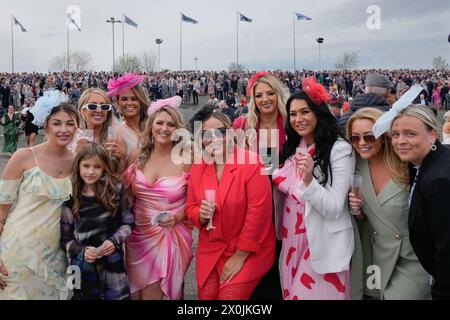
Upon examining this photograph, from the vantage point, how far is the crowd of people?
2889mm

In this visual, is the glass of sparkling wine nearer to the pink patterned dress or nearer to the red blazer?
the pink patterned dress

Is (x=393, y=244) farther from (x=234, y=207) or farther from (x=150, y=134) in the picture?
(x=150, y=134)

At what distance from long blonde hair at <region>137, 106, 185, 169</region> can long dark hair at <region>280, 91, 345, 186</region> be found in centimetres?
88

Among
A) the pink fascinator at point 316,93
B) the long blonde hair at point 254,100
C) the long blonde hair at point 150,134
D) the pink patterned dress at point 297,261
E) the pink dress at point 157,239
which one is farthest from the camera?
the long blonde hair at point 254,100

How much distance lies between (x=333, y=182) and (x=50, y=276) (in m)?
2.14

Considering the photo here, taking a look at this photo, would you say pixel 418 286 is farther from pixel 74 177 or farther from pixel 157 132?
pixel 74 177

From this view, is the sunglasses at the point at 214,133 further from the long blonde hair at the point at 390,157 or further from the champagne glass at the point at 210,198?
the long blonde hair at the point at 390,157

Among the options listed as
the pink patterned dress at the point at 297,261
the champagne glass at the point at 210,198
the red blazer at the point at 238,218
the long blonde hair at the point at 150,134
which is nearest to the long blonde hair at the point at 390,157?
the pink patterned dress at the point at 297,261

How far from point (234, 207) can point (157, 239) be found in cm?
76

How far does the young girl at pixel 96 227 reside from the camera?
3.27m

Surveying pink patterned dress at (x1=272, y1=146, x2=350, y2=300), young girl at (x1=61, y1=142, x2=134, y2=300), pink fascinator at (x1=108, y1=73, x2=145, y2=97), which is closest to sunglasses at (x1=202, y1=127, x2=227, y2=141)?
pink patterned dress at (x1=272, y1=146, x2=350, y2=300)

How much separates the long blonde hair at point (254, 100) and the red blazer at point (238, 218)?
0.69 meters

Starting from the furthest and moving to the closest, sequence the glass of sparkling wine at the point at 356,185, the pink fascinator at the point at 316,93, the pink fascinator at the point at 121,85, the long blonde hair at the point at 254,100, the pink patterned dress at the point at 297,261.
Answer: the pink fascinator at the point at 121,85, the long blonde hair at the point at 254,100, the pink fascinator at the point at 316,93, the pink patterned dress at the point at 297,261, the glass of sparkling wine at the point at 356,185
